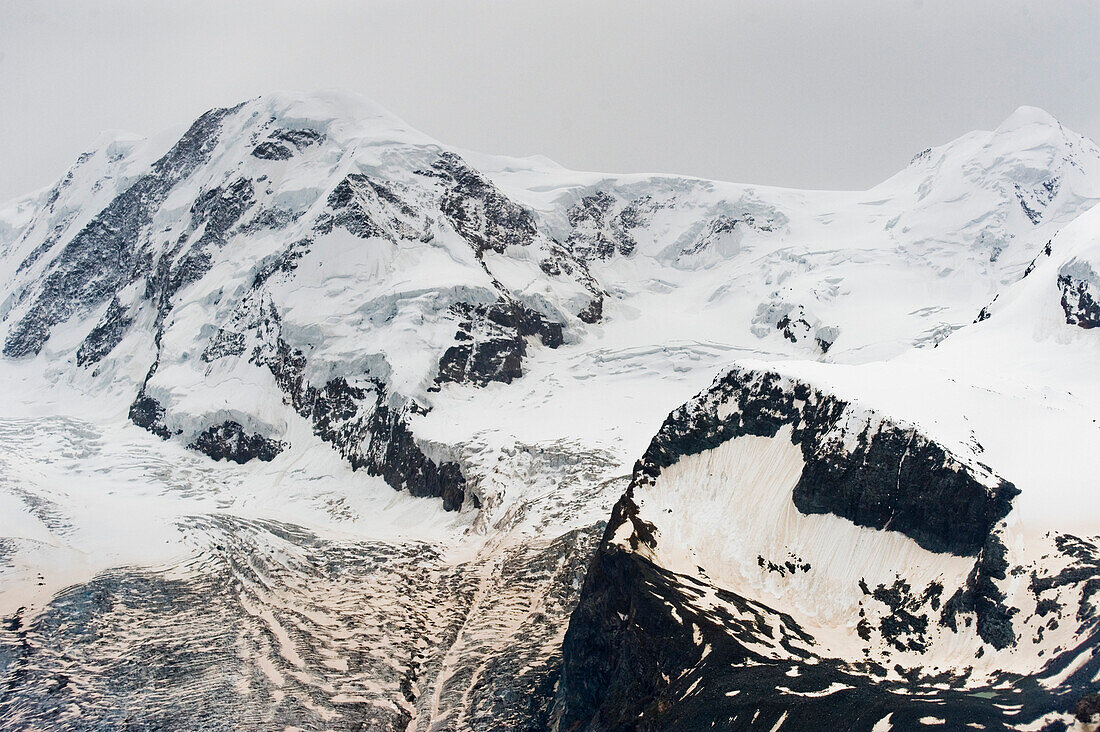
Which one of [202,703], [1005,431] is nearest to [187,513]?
[202,703]

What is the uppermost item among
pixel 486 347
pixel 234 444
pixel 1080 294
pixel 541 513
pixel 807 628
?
pixel 1080 294

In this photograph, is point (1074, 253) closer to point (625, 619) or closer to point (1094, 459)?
point (1094, 459)

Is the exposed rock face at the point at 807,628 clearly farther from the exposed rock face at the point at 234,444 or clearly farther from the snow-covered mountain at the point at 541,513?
the exposed rock face at the point at 234,444

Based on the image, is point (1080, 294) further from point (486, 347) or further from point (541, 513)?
point (486, 347)

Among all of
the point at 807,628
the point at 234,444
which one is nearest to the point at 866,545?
the point at 807,628

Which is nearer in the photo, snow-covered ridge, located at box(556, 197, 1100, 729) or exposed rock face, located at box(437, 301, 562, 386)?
snow-covered ridge, located at box(556, 197, 1100, 729)

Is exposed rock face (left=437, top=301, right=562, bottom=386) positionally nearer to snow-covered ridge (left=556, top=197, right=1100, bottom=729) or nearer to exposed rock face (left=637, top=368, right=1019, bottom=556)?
exposed rock face (left=637, top=368, right=1019, bottom=556)

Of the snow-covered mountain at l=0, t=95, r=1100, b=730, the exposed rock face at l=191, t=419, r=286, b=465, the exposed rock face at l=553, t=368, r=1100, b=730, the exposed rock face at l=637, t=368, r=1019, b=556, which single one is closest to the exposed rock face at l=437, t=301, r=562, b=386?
the snow-covered mountain at l=0, t=95, r=1100, b=730

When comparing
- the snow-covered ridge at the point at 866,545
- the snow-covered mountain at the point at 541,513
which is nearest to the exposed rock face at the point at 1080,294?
the snow-covered mountain at the point at 541,513
